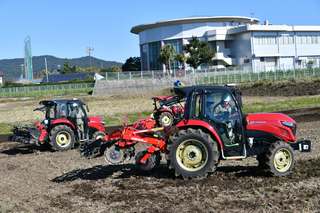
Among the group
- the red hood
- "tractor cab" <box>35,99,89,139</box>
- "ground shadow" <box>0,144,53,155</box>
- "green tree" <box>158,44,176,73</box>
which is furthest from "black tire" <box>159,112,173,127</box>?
"green tree" <box>158,44,176,73</box>

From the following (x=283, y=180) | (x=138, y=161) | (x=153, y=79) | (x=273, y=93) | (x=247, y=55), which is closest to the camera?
(x=283, y=180)

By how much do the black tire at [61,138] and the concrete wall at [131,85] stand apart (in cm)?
3079

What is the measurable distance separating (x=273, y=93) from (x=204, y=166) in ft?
97.5

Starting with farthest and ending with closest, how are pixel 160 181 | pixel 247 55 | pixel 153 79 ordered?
pixel 247 55 → pixel 153 79 → pixel 160 181

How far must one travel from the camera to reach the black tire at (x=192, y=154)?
756 cm

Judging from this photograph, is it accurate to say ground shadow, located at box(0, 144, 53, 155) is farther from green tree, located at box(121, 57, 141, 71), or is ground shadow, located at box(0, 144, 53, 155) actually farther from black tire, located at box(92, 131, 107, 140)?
green tree, located at box(121, 57, 141, 71)

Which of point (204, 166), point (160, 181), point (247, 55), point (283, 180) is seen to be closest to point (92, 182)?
point (160, 181)

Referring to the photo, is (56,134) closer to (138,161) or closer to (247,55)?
(138,161)

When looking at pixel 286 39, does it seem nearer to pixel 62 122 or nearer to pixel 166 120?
pixel 166 120

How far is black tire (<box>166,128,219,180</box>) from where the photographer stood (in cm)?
756

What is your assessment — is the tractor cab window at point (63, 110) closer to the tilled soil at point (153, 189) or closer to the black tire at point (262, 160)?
the tilled soil at point (153, 189)

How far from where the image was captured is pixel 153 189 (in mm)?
7406

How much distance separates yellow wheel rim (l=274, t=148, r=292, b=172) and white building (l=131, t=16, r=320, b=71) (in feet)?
197

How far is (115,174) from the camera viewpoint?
29.2ft
